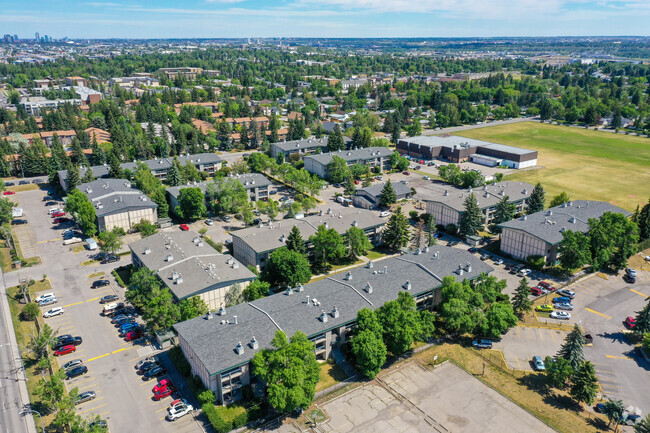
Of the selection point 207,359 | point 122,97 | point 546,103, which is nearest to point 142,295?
point 207,359

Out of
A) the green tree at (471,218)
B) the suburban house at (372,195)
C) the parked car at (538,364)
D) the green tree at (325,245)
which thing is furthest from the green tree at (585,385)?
the suburban house at (372,195)

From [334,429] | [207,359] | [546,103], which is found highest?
[546,103]

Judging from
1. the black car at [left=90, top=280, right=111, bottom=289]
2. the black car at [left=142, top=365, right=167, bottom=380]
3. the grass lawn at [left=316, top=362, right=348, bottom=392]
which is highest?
the black car at [left=90, top=280, right=111, bottom=289]

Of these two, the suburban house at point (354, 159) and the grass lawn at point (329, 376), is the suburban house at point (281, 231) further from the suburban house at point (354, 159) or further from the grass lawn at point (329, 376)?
the suburban house at point (354, 159)

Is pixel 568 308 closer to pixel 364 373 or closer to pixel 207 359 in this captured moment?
pixel 364 373

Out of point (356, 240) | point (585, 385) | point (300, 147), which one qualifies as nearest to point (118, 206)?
point (356, 240)

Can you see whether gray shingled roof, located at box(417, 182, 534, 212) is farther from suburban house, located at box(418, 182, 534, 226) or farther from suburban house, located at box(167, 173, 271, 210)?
suburban house, located at box(167, 173, 271, 210)

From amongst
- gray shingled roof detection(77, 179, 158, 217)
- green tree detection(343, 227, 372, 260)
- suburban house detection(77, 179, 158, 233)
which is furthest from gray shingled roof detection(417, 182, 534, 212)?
gray shingled roof detection(77, 179, 158, 217)
